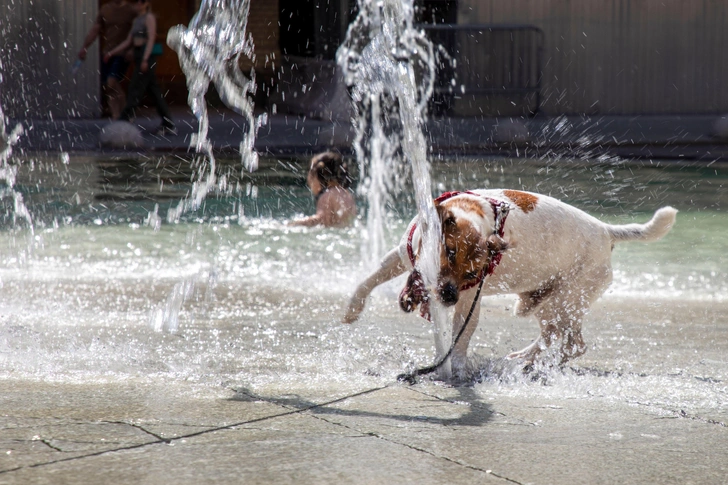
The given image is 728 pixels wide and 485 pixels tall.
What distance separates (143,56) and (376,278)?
11.5 metres

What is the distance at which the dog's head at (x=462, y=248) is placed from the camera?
150 inches

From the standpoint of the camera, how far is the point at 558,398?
12.1 ft

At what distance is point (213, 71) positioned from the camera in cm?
1354

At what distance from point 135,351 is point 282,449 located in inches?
66.5

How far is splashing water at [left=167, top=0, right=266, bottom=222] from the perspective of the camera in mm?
8977

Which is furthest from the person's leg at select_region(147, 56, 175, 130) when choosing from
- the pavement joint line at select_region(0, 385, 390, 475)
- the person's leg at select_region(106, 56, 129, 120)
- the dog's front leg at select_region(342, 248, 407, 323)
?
the pavement joint line at select_region(0, 385, 390, 475)

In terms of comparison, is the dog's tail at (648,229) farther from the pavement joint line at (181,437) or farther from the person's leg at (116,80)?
the person's leg at (116,80)

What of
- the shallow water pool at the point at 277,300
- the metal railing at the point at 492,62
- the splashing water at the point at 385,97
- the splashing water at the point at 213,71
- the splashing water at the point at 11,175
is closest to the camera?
the shallow water pool at the point at 277,300

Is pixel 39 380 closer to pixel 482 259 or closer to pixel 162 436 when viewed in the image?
pixel 162 436

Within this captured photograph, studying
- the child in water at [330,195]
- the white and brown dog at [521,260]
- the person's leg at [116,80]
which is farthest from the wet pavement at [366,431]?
the person's leg at [116,80]

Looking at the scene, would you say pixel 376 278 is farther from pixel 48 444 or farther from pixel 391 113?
pixel 391 113

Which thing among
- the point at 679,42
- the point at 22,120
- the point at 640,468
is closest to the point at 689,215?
the point at 640,468

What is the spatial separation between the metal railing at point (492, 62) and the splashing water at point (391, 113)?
351mm

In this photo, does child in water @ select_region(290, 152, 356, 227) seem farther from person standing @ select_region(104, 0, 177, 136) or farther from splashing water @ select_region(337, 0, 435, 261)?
person standing @ select_region(104, 0, 177, 136)
